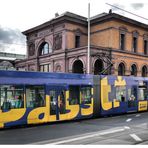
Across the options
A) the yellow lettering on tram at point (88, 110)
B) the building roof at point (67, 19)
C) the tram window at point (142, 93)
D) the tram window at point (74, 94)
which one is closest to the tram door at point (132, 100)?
the tram window at point (142, 93)

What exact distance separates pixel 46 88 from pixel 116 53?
103ft

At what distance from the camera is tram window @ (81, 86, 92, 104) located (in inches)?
736

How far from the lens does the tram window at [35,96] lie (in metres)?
15.6

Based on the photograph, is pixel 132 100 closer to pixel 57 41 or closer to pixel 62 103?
pixel 62 103

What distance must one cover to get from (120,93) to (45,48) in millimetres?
35768

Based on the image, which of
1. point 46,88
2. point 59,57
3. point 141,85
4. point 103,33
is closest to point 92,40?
point 103,33

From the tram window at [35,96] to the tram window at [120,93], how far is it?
6581 mm

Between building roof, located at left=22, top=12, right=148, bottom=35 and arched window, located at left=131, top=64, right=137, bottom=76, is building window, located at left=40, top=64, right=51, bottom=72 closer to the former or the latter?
building roof, located at left=22, top=12, right=148, bottom=35

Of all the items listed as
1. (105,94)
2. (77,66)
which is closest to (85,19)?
(77,66)

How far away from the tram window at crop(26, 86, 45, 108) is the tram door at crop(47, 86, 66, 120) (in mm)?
502

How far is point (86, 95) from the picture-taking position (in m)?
19.0

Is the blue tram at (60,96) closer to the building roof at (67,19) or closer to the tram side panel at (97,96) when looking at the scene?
the tram side panel at (97,96)

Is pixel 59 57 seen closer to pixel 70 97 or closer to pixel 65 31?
pixel 65 31

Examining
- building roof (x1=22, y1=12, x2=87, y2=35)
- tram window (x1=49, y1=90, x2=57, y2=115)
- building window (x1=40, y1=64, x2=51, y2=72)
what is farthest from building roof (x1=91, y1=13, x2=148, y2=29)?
tram window (x1=49, y1=90, x2=57, y2=115)
